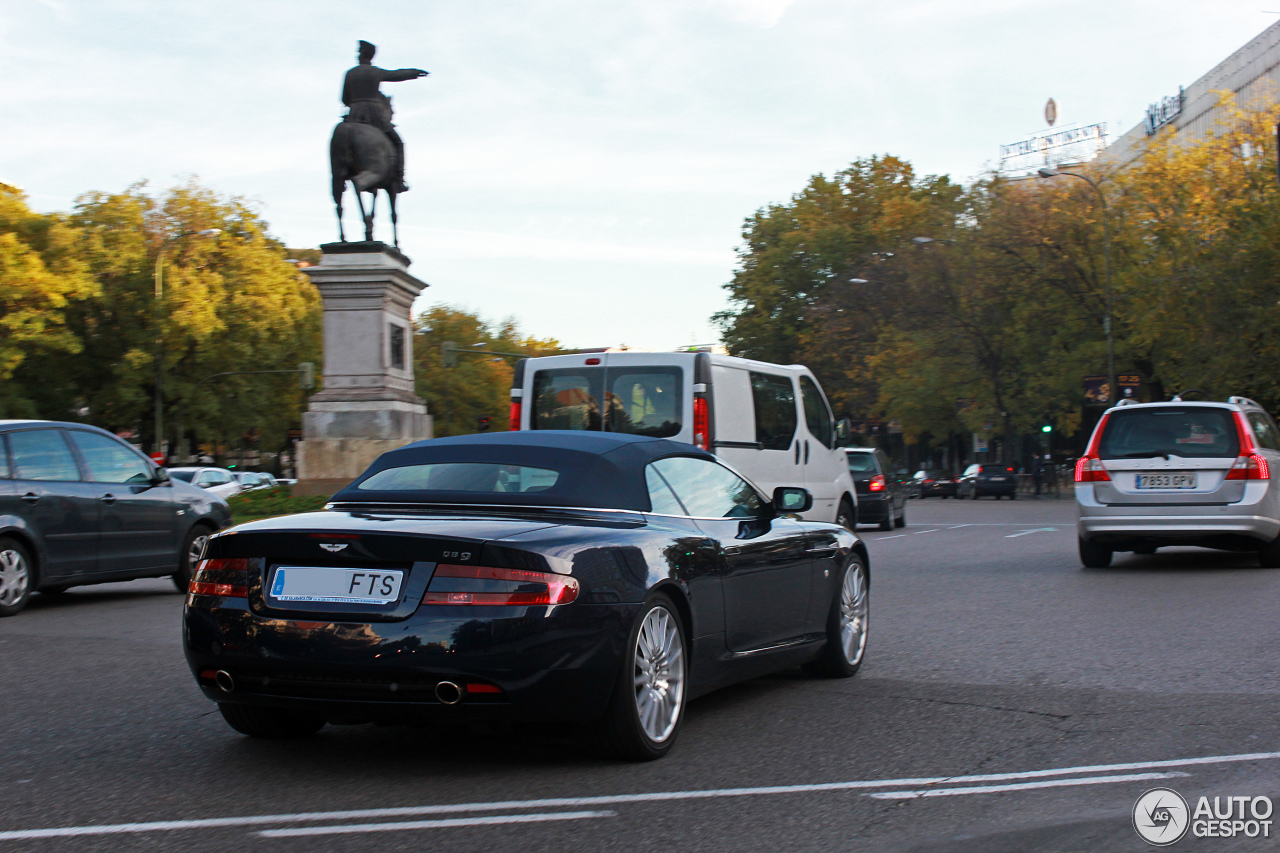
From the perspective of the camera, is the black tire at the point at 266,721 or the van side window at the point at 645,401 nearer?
the black tire at the point at 266,721

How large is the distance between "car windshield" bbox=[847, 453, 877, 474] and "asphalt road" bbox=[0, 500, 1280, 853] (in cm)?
1601

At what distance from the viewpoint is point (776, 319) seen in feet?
230

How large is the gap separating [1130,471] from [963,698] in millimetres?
8126

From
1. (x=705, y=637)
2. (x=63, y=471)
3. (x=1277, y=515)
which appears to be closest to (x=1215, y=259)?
(x=1277, y=515)

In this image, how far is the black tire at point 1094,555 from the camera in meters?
14.9

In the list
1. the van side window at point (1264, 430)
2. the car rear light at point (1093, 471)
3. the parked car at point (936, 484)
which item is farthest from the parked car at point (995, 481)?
the car rear light at point (1093, 471)

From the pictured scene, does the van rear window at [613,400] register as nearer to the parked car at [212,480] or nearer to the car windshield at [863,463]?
the car windshield at [863,463]

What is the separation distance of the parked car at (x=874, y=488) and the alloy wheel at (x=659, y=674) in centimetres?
1843

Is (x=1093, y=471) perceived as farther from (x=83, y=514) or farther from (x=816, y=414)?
(x=83, y=514)

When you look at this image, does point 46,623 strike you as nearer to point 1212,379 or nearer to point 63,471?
point 63,471

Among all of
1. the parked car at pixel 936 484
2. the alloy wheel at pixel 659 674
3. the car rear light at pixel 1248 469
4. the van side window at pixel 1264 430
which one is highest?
the van side window at pixel 1264 430

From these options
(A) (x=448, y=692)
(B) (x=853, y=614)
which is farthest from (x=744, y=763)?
(B) (x=853, y=614)

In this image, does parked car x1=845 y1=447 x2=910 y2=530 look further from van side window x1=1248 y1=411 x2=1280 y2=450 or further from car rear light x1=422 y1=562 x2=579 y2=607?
car rear light x1=422 y1=562 x2=579 y2=607

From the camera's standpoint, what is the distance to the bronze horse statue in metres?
27.6
